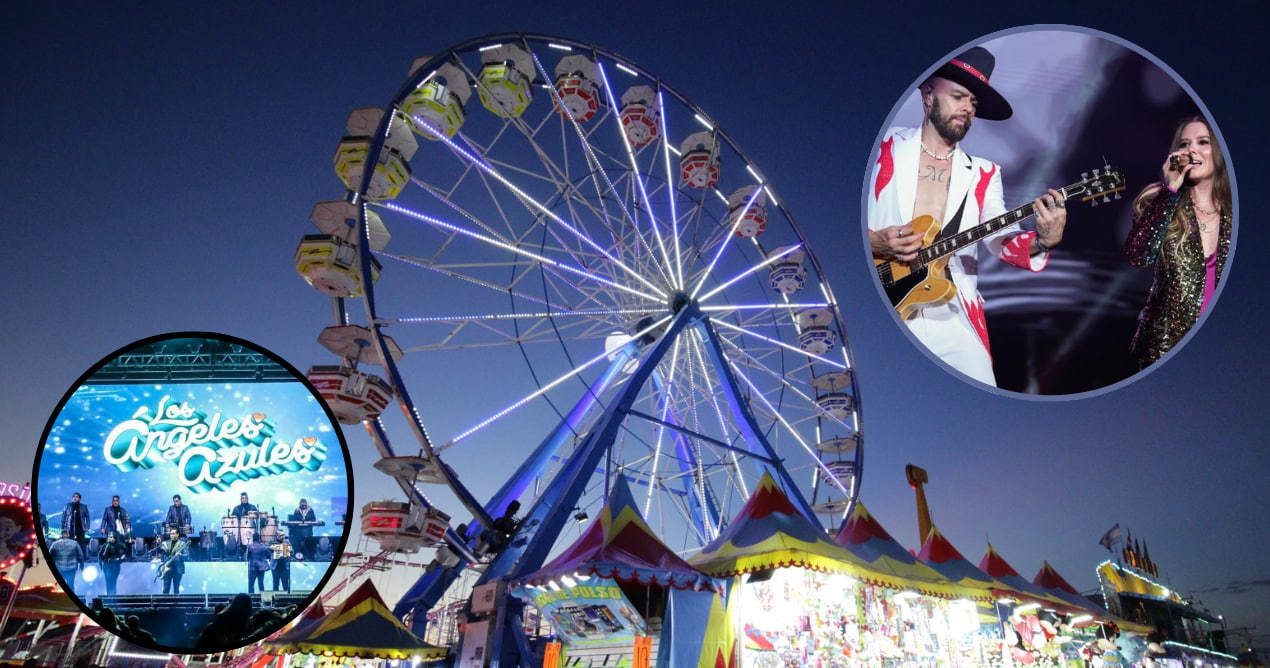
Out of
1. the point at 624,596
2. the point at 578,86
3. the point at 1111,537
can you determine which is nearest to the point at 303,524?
the point at 624,596

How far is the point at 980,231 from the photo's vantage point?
6836 millimetres

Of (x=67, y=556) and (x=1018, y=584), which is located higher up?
(x=1018, y=584)

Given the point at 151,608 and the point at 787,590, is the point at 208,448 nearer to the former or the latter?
the point at 151,608

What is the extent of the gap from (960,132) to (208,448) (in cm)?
728

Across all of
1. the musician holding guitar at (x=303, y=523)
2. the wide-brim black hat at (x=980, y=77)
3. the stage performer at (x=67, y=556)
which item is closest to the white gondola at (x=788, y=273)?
the wide-brim black hat at (x=980, y=77)

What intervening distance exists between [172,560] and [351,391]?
16.7 ft

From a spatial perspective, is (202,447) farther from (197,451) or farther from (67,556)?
(67,556)

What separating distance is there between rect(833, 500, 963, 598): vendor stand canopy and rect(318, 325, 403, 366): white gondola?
288 inches

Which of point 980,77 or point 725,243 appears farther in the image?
point 725,243

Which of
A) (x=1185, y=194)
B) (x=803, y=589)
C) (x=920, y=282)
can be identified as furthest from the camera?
(x=803, y=589)

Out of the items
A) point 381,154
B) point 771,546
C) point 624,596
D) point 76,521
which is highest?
point 381,154

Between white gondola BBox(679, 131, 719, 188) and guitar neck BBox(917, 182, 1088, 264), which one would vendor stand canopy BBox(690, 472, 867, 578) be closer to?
guitar neck BBox(917, 182, 1088, 264)

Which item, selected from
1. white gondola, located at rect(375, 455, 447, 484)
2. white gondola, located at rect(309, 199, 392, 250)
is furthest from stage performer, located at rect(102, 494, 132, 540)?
white gondola, located at rect(309, 199, 392, 250)

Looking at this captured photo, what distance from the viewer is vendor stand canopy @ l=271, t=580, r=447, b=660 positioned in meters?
8.88
